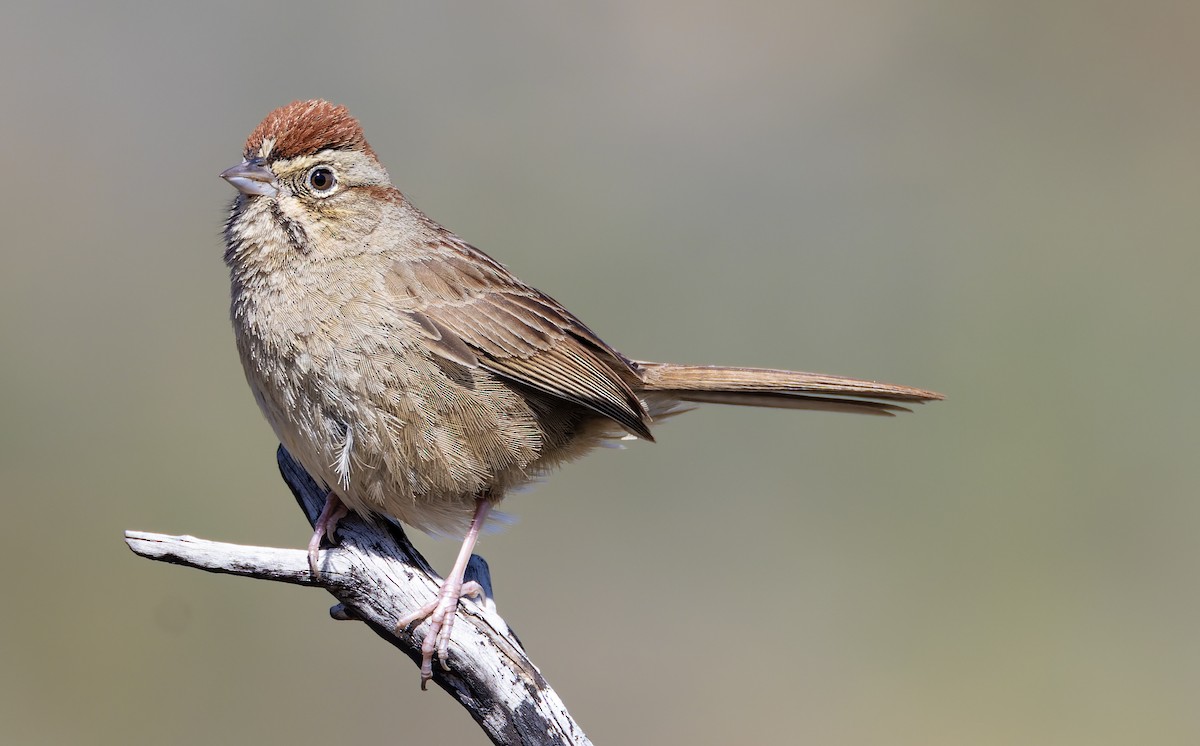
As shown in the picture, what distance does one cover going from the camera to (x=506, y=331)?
4707 mm

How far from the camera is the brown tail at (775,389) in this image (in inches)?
200

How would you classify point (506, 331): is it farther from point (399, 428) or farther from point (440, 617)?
point (440, 617)

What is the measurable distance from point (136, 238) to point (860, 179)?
649 centimetres

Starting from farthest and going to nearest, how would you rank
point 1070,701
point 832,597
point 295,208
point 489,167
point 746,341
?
1. point 489,167
2. point 746,341
3. point 832,597
4. point 1070,701
5. point 295,208

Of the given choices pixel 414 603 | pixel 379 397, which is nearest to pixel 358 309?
pixel 379 397

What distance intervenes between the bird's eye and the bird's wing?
36 centimetres

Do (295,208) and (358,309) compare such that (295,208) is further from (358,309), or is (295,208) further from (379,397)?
(379,397)

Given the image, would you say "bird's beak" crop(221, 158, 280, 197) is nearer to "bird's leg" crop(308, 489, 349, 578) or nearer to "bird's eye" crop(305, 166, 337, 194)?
"bird's eye" crop(305, 166, 337, 194)

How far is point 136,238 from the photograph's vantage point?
10570mm

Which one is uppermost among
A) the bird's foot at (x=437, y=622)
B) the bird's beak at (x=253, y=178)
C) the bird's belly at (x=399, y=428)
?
the bird's beak at (x=253, y=178)

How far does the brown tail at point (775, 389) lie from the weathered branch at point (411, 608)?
125 cm

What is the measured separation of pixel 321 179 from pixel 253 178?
9.9 inches

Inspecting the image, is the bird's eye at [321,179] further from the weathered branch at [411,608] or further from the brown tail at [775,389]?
the brown tail at [775,389]

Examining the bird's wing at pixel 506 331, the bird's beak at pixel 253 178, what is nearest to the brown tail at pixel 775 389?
the bird's wing at pixel 506 331
